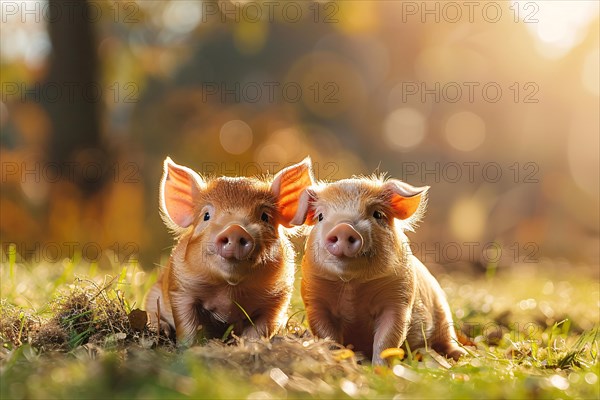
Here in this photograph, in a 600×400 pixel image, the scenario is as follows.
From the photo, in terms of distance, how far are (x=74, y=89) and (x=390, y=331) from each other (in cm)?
1000

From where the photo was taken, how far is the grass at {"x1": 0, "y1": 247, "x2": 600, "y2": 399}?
297 centimetres

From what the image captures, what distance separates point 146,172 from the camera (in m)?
14.6

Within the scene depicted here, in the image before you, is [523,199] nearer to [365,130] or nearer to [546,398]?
[365,130]

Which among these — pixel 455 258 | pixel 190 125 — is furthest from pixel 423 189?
pixel 190 125

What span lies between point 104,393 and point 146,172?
39.3ft

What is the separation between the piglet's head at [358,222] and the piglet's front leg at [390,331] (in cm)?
30

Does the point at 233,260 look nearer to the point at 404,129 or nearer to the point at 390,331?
the point at 390,331

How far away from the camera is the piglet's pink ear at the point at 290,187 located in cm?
462

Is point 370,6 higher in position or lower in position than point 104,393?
higher

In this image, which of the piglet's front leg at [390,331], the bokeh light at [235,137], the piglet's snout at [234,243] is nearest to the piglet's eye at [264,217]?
the piglet's snout at [234,243]

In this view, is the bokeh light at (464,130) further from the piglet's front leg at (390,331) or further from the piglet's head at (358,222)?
the piglet's front leg at (390,331)

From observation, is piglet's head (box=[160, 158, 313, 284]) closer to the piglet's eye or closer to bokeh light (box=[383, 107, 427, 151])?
the piglet's eye

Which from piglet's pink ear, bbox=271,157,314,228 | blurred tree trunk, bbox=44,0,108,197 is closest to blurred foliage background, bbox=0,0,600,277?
blurred tree trunk, bbox=44,0,108,197

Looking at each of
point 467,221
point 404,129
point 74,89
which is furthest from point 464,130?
point 74,89
